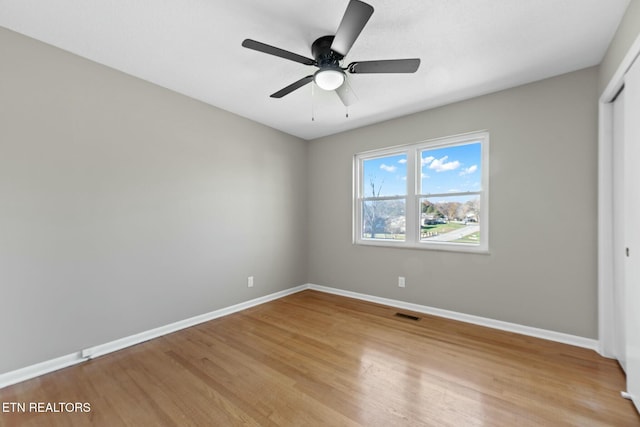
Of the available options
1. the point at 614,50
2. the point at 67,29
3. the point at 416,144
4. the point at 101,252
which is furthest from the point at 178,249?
the point at 614,50

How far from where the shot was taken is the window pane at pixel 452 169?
3.10 metres

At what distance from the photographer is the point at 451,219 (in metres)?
3.26

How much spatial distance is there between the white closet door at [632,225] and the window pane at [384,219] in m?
2.12

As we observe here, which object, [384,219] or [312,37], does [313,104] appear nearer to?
[312,37]

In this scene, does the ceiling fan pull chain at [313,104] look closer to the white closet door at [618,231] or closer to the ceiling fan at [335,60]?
the ceiling fan at [335,60]

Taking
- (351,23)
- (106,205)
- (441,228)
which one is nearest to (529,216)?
(441,228)

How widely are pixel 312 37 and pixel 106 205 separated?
2.30 metres

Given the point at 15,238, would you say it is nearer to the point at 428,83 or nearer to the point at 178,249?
the point at 178,249

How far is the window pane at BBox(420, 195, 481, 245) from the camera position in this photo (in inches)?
121

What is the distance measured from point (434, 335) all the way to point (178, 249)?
9.42 ft

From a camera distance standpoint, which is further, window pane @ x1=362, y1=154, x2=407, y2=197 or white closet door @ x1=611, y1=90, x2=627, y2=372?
window pane @ x1=362, y1=154, x2=407, y2=197

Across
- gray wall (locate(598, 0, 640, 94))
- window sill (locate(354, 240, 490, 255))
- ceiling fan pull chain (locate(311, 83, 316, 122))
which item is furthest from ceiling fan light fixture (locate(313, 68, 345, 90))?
window sill (locate(354, 240, 490, 255))

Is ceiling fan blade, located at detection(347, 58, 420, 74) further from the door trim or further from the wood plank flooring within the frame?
the wood plank flooring

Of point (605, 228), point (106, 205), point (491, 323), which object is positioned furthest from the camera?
point (491, 323)
